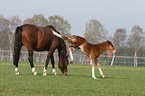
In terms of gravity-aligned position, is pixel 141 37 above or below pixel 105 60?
above

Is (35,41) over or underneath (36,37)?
underneath

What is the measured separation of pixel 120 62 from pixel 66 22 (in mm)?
14846

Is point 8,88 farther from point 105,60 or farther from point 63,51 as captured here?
point 105,60

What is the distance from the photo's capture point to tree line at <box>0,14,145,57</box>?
52812 mm

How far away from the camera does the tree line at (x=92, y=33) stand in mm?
52812

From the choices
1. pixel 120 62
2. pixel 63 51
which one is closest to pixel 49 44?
pixel 63 51

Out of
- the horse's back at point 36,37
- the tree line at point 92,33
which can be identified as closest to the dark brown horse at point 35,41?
the horse's back at point 36,37

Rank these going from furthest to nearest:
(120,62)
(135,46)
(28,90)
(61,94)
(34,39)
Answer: (135,46)
(120,62)
(34,39)
(28,90)
(61,94)

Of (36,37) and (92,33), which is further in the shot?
(92,33)

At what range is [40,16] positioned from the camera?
5541cm

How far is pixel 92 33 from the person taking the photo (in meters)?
54.6

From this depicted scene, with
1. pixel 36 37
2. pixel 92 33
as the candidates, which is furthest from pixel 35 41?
pixel 92 33

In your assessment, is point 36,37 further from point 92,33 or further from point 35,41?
point 92,33

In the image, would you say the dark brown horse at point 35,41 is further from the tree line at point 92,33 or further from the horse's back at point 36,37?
the tree line at point 92,33
